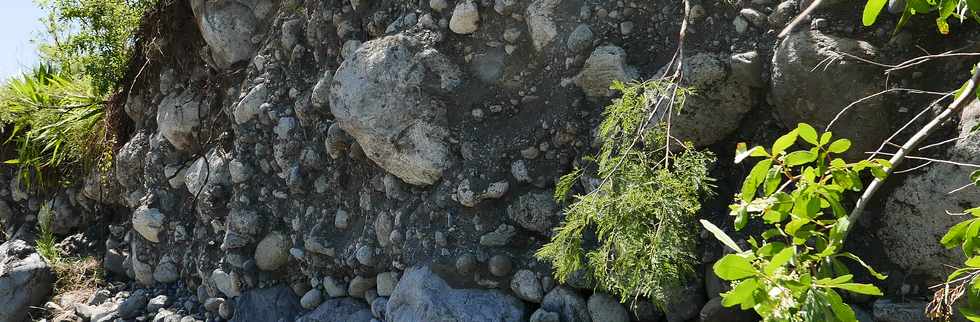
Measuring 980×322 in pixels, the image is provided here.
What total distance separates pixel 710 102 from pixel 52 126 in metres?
4.69

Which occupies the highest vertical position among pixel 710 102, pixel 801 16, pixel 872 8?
pixel 872 8

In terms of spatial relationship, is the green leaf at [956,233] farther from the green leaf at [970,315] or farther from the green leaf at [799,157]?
the green leaf at [799,157]

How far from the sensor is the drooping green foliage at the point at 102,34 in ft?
18.1

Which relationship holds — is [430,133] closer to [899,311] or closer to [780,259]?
[899,311]

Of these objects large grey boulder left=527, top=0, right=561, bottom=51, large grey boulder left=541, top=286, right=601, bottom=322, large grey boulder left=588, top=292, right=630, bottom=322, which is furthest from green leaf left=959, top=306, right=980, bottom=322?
large grey boulder left=527, top=0, right=561, bottom=51

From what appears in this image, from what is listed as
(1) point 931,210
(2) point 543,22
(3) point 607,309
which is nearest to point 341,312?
(3) point 607,309

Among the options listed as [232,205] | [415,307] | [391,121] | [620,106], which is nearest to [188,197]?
[232,205]

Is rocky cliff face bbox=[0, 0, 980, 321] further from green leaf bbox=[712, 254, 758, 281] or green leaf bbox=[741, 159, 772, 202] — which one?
green leaf bbox=[712, 254, 758, 281]

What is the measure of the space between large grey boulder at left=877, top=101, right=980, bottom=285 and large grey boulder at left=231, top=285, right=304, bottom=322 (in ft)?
8.79

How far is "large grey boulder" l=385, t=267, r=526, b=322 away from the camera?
338cm

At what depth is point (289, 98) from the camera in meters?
4.52

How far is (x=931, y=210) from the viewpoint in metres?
2.63

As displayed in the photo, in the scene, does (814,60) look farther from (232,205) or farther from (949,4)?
(232,205)

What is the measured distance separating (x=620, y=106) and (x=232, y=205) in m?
2.53
